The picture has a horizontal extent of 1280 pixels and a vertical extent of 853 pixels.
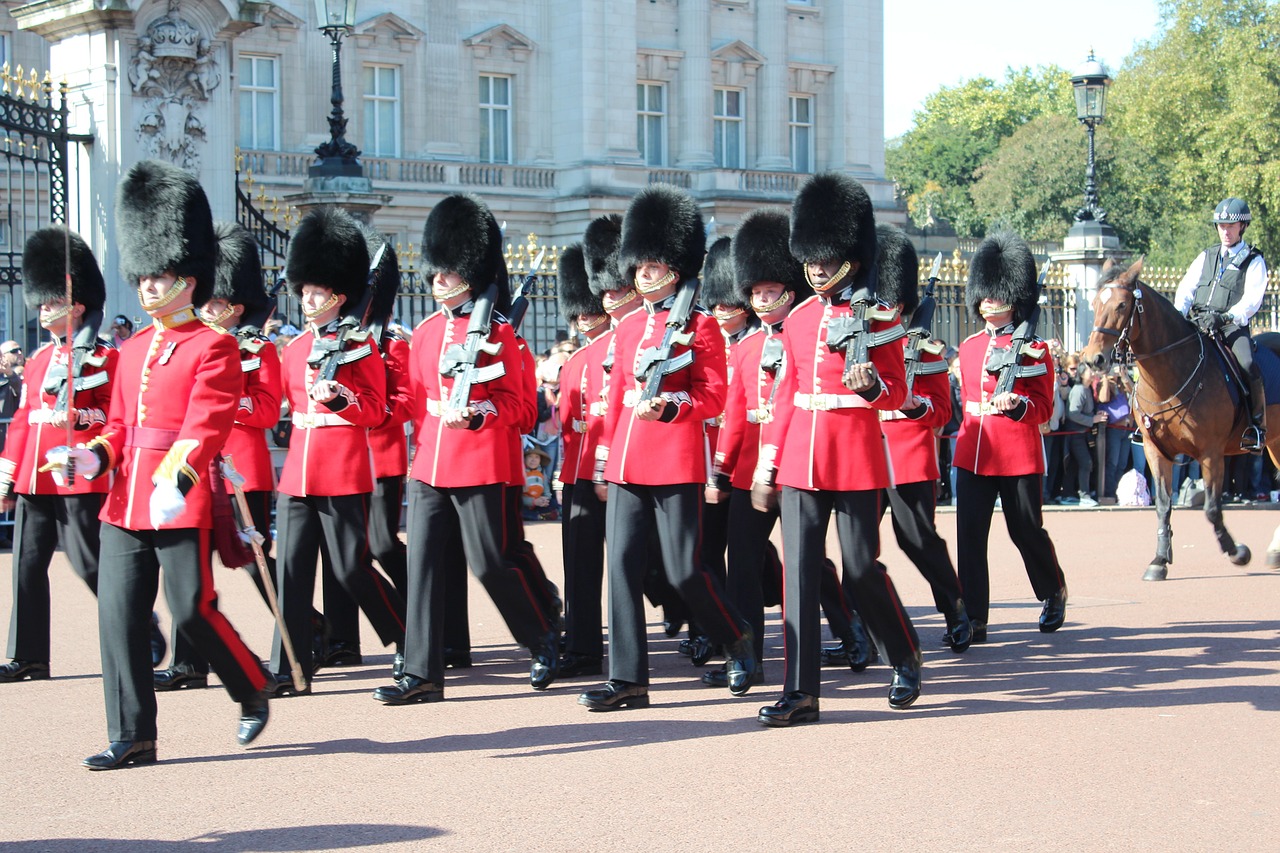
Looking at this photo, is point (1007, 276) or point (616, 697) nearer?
point (616, 697)

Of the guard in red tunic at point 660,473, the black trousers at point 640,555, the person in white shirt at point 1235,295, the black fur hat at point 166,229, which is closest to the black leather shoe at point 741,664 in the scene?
the guard in red tunic at point 660,473

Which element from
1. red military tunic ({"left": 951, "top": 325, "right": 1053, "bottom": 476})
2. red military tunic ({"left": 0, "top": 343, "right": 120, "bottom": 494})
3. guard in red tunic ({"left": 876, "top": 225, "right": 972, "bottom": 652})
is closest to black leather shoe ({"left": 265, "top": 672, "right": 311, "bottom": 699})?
red military tunic ({"left": 0, "top": 343, "right": 120, "bottom": 494})

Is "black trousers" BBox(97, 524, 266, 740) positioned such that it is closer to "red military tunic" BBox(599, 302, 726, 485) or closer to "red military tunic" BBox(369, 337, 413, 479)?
"red military tunic" BBox(599, 302, 726, 485)

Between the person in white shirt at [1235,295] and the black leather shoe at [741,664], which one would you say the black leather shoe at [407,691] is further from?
the person in white shirt at [1235,295]

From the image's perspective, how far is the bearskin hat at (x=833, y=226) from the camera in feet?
20.7

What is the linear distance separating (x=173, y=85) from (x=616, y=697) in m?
6.61

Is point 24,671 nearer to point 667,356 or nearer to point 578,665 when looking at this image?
point 578,665

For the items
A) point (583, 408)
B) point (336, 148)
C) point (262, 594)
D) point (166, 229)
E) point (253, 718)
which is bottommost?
point (253, 718)

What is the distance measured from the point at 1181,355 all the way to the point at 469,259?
5.47 metres

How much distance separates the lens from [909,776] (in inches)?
209

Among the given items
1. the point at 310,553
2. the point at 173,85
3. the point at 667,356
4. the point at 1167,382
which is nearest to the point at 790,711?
the point at 667,356

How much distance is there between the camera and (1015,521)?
27.0 ft

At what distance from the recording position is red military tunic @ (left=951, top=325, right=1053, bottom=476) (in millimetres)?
8117

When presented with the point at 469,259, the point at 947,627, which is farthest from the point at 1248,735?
the point at 469,259
